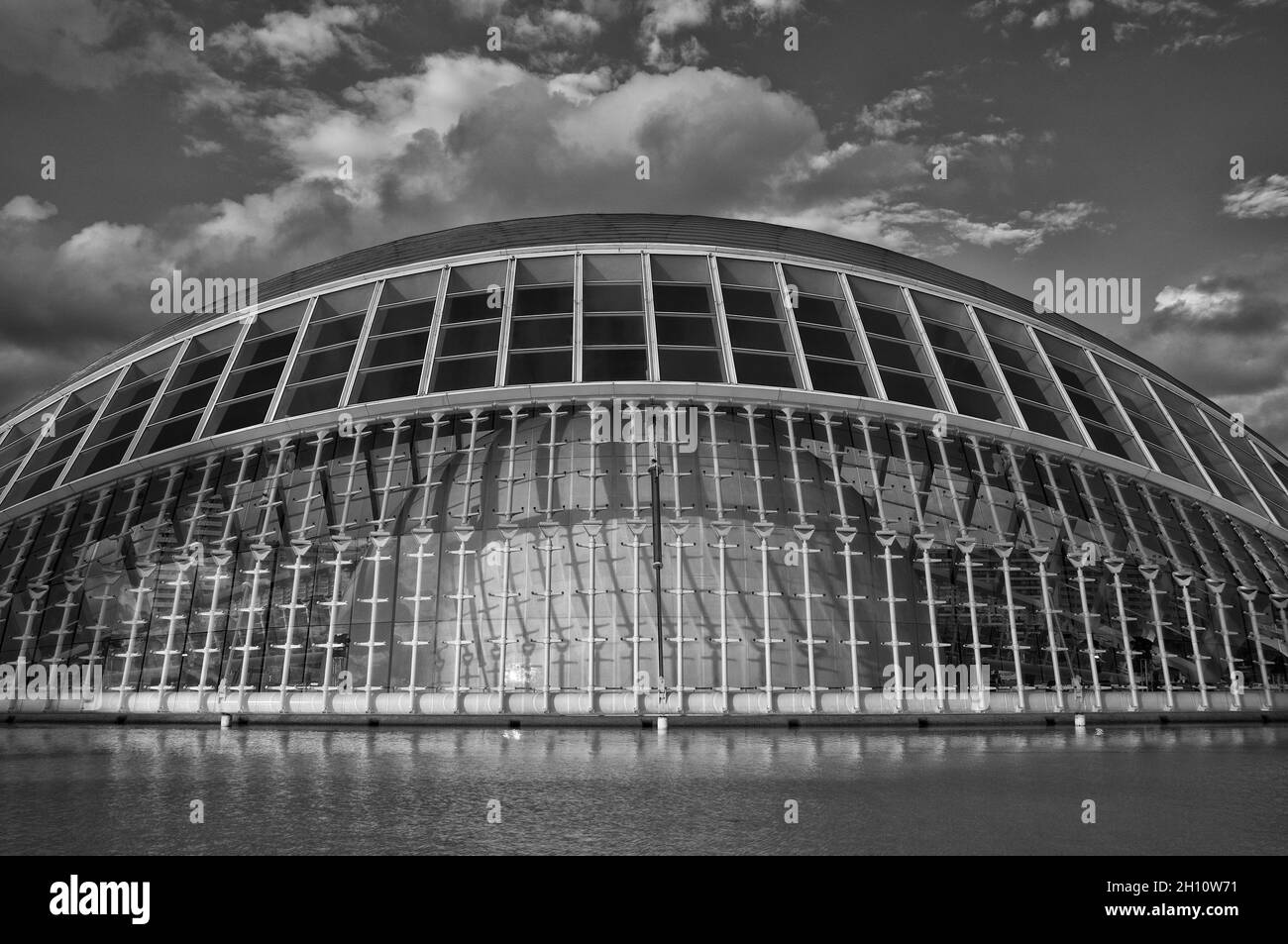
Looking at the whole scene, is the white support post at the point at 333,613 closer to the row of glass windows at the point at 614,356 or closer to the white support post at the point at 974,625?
the row of glass windows at the point at 614,356

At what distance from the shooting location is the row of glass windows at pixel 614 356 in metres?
24.8

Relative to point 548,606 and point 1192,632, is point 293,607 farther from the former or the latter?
point 1192,632

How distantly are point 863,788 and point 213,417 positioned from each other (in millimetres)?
20447

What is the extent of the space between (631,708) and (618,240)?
45.5 ft

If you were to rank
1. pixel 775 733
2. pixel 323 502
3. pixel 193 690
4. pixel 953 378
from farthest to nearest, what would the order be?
pixel 953 378 < pixel 323 502 < pixel 193 690 < pixel 775 733

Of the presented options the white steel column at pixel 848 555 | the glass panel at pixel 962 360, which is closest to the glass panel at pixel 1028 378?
the glass panel at pixel 962 360

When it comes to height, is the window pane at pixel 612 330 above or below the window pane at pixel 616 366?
above

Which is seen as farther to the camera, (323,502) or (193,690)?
(323,502)

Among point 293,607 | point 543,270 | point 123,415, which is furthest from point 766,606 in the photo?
point 123,415

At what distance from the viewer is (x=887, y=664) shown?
74.4 ft

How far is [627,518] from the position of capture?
23344 millimetres

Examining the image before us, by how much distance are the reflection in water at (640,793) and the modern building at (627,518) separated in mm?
4075
